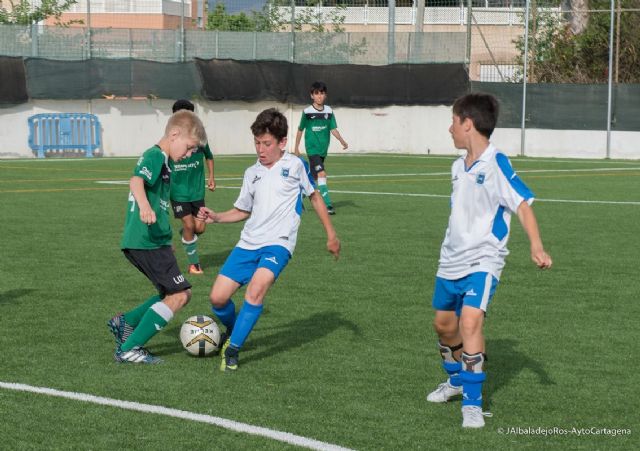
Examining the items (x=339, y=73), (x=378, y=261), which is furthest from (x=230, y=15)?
(x=378, y=261)

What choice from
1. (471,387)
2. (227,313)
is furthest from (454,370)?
(227,313)

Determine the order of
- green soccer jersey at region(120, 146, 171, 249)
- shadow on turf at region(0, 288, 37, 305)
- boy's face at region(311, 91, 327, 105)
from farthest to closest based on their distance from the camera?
boy's face at region(311, 91, 327, 105), shadow on turf at region(0, 288, 37, 305), green soccer jersey at region(120, 146, 171, 249)

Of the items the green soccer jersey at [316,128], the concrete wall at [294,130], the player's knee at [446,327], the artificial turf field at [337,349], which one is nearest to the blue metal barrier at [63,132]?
the concrete wall at [294,130]

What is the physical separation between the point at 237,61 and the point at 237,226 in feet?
67.1

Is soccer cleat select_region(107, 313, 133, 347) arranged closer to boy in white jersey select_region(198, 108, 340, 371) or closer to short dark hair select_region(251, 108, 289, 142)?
boy in white jersey select_region(198, 108, 340, 371)

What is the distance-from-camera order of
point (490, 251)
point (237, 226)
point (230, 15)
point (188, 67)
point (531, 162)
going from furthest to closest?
point (230, 15), point (188, 67), point (531, 162), point (237, 226), point (490, 251)

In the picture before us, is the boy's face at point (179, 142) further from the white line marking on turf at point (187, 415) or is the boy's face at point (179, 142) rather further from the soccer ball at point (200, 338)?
the white line marking on turf at point (187, 415)

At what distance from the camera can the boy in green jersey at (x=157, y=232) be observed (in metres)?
7.10

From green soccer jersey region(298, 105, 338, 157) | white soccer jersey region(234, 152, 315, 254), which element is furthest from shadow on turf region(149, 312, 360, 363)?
green soccer jersey region(298, 105, 338, 157)

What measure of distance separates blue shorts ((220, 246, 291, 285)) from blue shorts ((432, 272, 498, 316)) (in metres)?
1.48

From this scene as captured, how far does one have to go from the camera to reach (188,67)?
3453 cm

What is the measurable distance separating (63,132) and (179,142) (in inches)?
1035

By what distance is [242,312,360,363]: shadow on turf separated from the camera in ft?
25.6

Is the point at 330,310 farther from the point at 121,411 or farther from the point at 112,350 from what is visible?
the point at 121,411
